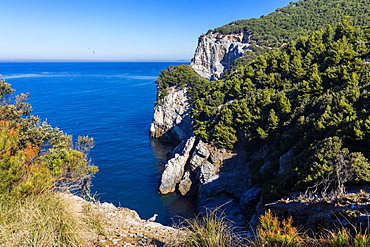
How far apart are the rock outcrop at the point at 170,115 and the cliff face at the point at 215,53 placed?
2178 centimetres

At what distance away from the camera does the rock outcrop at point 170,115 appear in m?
43.0

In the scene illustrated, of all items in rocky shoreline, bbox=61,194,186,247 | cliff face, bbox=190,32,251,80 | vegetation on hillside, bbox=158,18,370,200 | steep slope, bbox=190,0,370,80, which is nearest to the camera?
rocky shoreline, bbox=61,194,186,247

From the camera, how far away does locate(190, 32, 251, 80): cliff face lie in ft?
210

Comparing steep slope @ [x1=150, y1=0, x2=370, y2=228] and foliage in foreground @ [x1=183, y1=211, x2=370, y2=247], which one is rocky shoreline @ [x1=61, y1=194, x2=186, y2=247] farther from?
steep slope @ [x1=150, y1=0, x2=370, y2=228]

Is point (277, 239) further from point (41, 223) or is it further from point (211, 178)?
point (211, 178)

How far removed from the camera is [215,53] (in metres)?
65.5

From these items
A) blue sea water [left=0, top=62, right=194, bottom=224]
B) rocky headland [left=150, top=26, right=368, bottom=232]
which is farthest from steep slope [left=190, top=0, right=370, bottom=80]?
rocky headland [left=150, top=26, right=368, bottom=232]

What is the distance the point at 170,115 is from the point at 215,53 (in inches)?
1174

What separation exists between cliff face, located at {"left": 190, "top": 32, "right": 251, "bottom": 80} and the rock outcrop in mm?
21776

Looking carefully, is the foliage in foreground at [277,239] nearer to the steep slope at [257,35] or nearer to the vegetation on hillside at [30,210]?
the vegetation on hillside at [30,210]

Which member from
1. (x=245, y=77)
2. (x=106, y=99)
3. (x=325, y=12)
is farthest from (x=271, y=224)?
(x=325, y=12)

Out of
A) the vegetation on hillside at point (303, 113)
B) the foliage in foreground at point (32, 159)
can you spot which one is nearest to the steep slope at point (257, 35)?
the vegetation on hillside at point (303, 113)

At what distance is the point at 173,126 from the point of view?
143 feet

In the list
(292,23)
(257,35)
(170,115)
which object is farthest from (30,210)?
(292,23)
